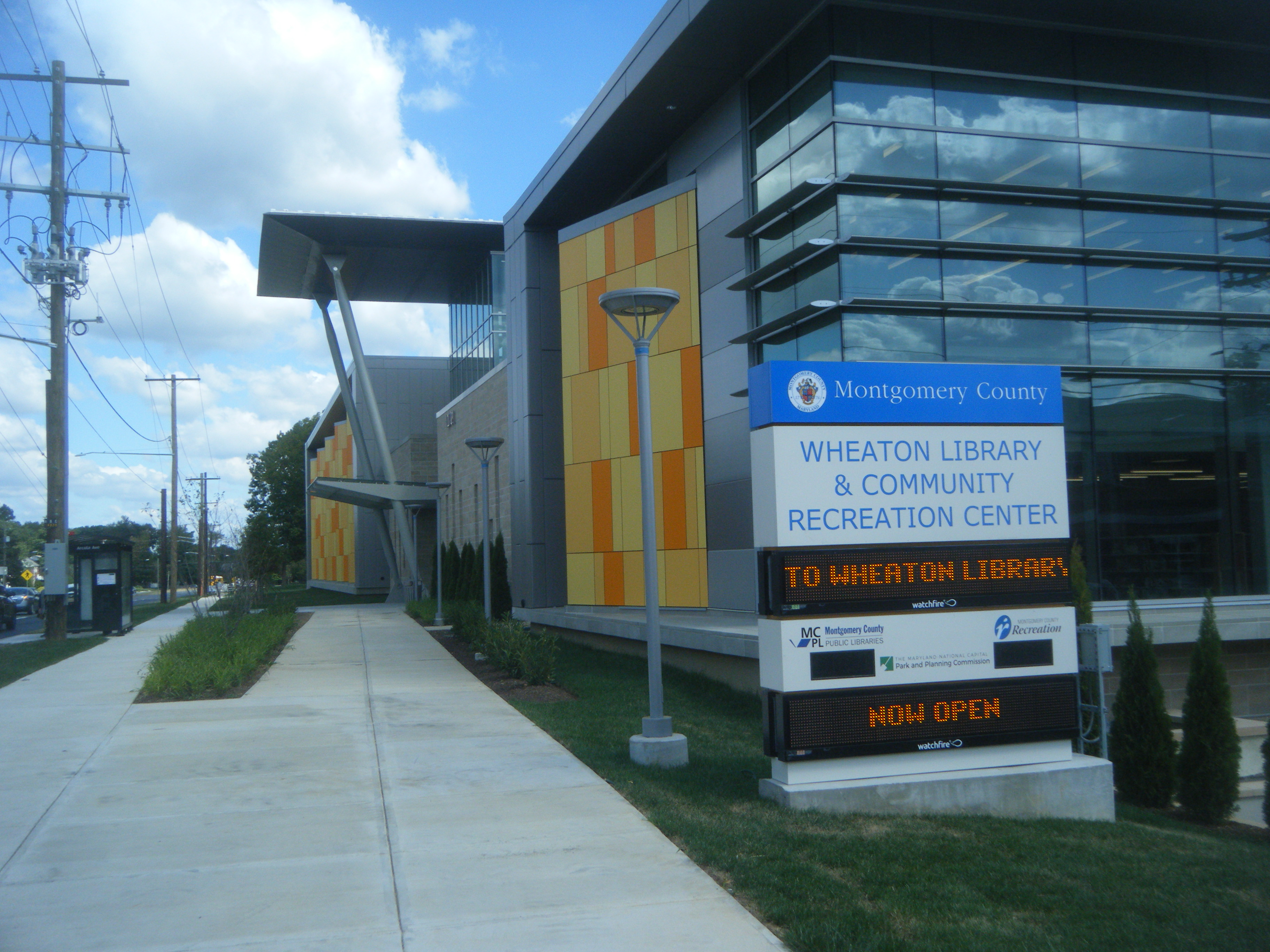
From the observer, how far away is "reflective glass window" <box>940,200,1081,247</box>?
14.9 metres

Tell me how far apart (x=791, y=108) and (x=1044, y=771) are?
11.5m

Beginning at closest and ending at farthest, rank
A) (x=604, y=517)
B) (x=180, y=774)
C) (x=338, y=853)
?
(x=338, y=853), (x=180, y=774), (x=604, y=517)

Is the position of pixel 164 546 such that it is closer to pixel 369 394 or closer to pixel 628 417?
pixel 369 394

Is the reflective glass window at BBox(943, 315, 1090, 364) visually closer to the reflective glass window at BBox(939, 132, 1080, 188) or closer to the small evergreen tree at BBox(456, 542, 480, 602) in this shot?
the reflective glass window at BBox(939, 132, 1080, 188)

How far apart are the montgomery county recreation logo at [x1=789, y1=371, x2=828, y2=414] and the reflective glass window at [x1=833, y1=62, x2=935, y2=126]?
27.1 ft

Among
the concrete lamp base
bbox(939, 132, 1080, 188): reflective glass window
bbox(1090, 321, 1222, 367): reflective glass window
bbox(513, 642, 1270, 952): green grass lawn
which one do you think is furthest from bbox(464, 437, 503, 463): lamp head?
bbox(513, 642, 1270, 952): green grass lawn

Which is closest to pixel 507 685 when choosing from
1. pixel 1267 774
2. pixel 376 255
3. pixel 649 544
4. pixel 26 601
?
pixel 649 544

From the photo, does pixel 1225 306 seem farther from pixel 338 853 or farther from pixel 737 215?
pixel 338 853

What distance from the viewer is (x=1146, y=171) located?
629 inches

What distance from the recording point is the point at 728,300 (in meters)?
17.9

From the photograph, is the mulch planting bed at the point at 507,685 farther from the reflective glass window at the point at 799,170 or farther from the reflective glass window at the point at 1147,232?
the reflective glass window at the point at 1147,232

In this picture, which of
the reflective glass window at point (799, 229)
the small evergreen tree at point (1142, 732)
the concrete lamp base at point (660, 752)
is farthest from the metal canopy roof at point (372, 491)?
the small evergreen tree at point (1142, 732)

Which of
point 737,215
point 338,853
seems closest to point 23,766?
point 338,853

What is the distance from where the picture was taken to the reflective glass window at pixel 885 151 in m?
14.5
